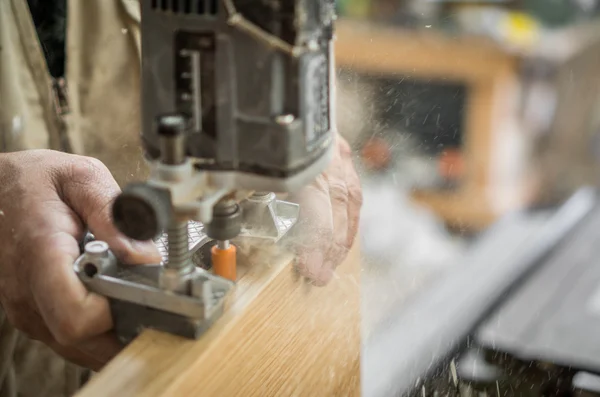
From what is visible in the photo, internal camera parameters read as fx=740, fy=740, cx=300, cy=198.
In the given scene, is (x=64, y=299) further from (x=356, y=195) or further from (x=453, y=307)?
(x=453, y=307)

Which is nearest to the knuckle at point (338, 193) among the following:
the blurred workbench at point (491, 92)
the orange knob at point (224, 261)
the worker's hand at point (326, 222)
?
the worker's hand at point (326, 222)

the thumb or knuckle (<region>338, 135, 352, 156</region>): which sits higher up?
the thumb

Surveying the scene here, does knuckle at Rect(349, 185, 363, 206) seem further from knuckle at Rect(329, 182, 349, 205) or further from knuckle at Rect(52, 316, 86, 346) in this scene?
knuckle at Rect(52, 316, 86, 346)

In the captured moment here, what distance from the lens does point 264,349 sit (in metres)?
0.83

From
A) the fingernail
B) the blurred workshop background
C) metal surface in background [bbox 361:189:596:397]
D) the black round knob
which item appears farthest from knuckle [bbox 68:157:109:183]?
the blurred workshop background

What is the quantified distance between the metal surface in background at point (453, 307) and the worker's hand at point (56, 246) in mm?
540

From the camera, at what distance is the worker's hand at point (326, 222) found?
3.02 feet

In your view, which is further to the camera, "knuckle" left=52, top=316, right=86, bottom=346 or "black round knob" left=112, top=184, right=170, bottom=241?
"knuckle" left=52, top=316, right=86, bottom=346

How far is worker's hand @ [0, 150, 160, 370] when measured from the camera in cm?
73

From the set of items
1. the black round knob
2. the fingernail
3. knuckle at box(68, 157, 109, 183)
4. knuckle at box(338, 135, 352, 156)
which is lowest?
knuckle at box(338, 135, 352, 156)

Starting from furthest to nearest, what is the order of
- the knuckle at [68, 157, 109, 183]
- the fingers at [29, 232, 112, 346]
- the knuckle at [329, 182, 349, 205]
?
the knuckle at [329, 182, 349, 205]
the knuckle at [68, 157, 109, 183]
the fingers at [29, 232, 112, 346]

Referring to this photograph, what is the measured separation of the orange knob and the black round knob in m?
0.19

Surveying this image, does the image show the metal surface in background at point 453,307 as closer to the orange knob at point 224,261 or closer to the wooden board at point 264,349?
the wooden board at point 264,349

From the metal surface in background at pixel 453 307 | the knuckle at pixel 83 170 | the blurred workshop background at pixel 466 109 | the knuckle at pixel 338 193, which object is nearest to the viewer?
the knuckle at pixel 83 170
